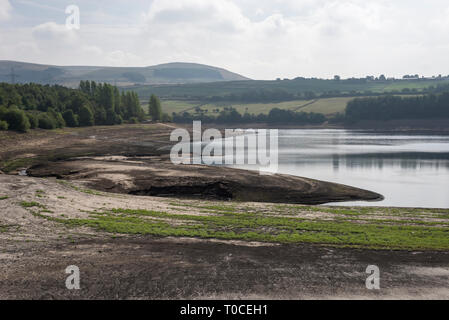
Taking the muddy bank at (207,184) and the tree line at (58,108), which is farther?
the tree line at (58,108)

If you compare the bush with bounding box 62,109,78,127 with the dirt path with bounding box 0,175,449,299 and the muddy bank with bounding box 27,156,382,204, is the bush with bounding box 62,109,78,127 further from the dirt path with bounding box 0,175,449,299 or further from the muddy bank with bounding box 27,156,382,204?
the dirt path with bounding box 0,175,449,299

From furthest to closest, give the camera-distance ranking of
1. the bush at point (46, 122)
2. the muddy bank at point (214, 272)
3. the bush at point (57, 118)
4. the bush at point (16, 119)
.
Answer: the bush at point (57, 118), the bush at point (46, 122), the bush at point (16, 119), the muddy bank at point (214, 272)

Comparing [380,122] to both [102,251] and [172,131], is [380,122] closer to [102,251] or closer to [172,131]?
[172,131]

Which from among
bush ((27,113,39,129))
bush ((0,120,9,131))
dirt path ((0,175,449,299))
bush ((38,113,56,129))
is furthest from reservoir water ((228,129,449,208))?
bush ((38,113,56,129))

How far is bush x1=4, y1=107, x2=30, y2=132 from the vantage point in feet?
262

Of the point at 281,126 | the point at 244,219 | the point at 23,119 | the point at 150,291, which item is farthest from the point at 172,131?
the point at 150,291

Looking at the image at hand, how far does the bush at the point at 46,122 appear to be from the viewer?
93938 mm

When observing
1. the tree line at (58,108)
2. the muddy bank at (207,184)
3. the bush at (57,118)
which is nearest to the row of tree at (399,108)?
the tree line at (58,108)

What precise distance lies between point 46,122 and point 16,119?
1377cm

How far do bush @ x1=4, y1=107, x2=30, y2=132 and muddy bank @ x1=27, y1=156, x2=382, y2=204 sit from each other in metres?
36.2

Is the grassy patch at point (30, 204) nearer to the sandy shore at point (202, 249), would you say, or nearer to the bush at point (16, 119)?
the sandy shore at point (202, 249)

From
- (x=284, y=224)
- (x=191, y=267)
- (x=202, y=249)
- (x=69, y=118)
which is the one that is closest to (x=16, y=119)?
(x=69, y=118)

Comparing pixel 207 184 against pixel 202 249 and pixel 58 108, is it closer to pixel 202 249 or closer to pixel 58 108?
pixel 202 249

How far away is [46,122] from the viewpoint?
310 feet
